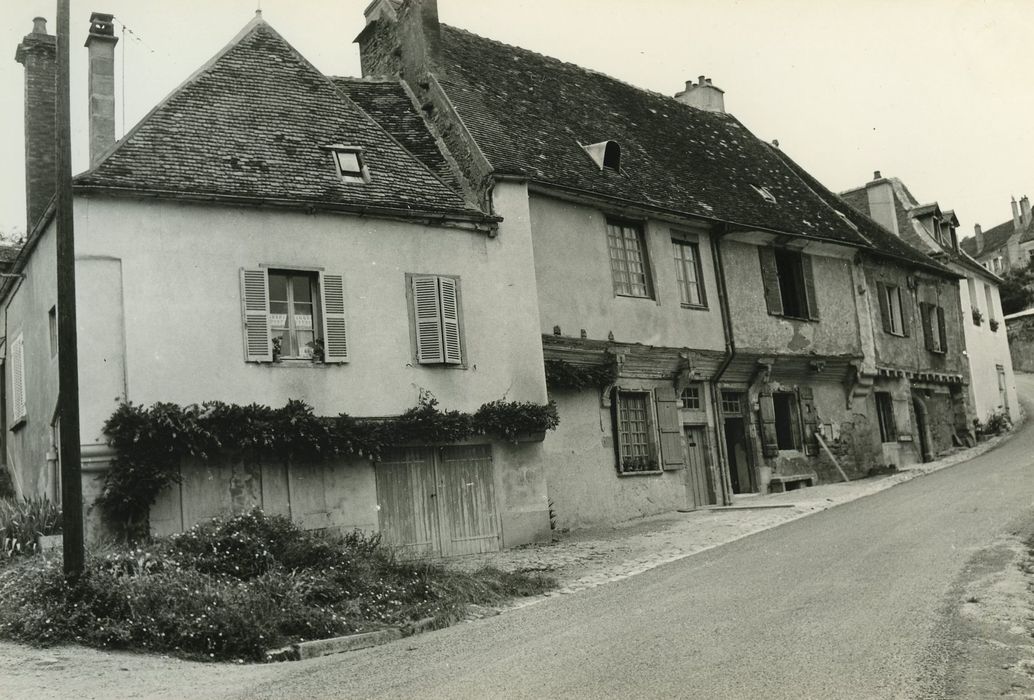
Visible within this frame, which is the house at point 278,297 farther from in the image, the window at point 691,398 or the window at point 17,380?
the window at point 691,398

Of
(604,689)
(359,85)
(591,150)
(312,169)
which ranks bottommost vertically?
(604,689)

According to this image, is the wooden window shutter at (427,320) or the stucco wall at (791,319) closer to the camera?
the wooden window shutter at (427,320)

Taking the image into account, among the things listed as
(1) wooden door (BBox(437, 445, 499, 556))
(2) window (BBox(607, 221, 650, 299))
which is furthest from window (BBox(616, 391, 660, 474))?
(1) wooden door (BBox(437, 445, 499, 556))

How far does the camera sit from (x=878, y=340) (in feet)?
83.4

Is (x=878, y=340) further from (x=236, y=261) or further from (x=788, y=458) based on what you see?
(x=236, y=261)

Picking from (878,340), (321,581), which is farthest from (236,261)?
(878,340)

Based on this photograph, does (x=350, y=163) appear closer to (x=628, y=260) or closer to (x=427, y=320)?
(x=427, y=320)

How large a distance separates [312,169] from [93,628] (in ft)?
26.4

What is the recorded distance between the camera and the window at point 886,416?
84.2 ft

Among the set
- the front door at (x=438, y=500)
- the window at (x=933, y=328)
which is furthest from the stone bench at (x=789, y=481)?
the front door at (x=438, y=500)

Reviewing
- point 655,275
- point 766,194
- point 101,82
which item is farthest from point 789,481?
point 101,82

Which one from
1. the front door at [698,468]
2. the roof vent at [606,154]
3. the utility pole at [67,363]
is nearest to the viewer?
the utility pole at [67,363]

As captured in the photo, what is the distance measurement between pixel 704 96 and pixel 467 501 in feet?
54.9

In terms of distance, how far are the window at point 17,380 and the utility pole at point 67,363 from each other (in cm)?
684
